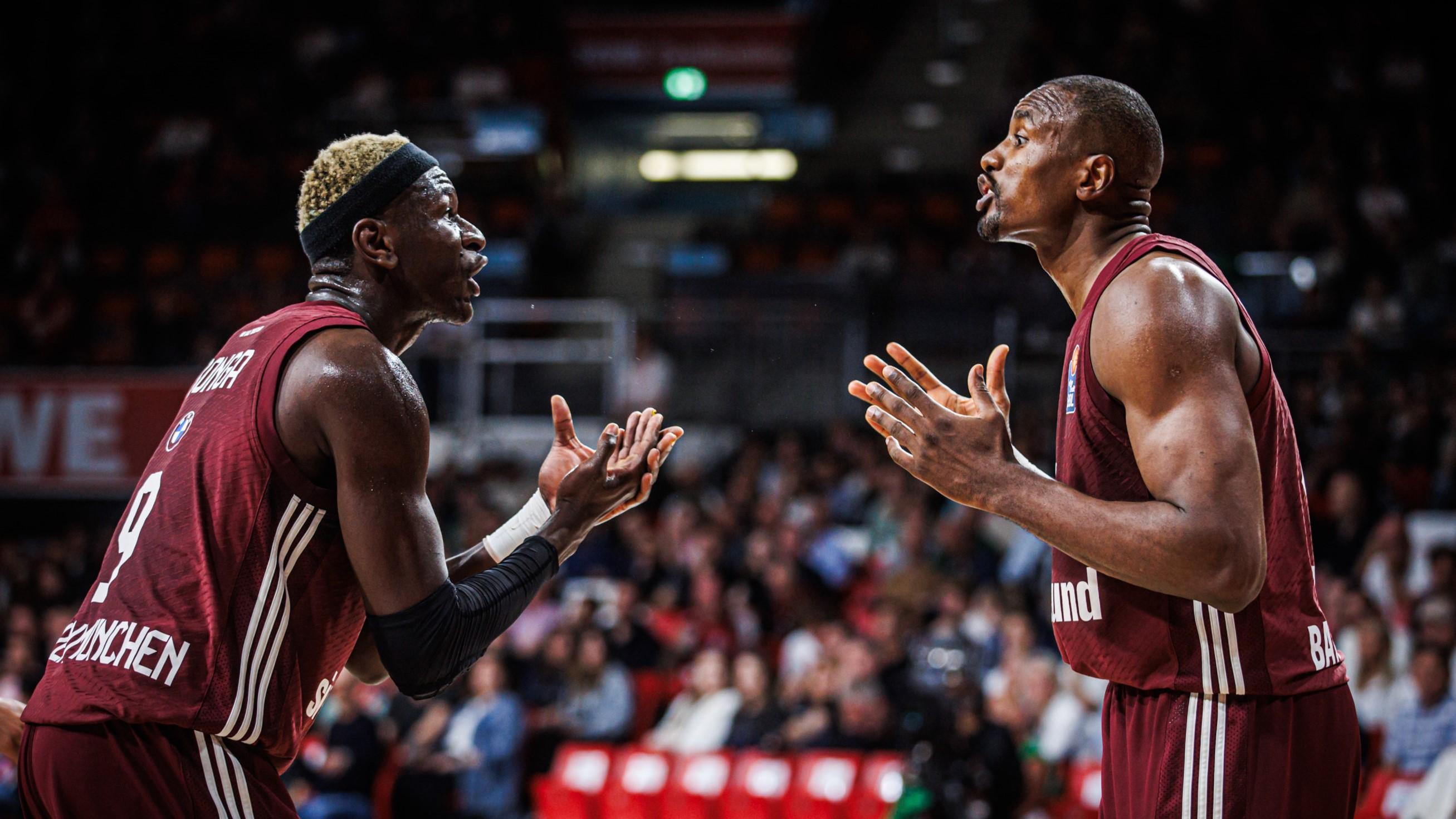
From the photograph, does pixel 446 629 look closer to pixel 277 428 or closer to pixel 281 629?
pixel 281 629

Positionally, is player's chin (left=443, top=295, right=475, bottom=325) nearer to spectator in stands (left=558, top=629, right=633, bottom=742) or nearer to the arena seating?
the arena seating

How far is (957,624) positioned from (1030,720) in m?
1.02

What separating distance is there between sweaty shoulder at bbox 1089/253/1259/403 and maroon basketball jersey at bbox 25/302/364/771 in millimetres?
1491

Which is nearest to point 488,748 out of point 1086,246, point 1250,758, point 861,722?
point 861,722

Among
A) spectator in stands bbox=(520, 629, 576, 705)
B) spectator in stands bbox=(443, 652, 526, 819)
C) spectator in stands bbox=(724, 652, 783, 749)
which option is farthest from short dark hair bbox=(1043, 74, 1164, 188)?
spectator in stands bbox=(520, 629, 576, 705)

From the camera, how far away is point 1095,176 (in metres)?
2.85

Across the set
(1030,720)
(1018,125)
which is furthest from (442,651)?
(1030,720)

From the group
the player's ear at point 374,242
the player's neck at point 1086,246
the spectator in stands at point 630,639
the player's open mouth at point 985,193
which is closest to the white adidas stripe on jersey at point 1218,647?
the player's neck at point 1086,246

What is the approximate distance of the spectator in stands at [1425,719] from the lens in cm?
767

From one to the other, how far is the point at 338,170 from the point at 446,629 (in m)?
1.05

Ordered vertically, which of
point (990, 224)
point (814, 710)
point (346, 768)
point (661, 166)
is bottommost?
point (346, 768)

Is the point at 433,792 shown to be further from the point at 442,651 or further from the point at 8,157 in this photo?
the point at 8,157

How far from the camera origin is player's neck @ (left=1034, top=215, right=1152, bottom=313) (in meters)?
2.86

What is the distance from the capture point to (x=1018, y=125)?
2979mm
